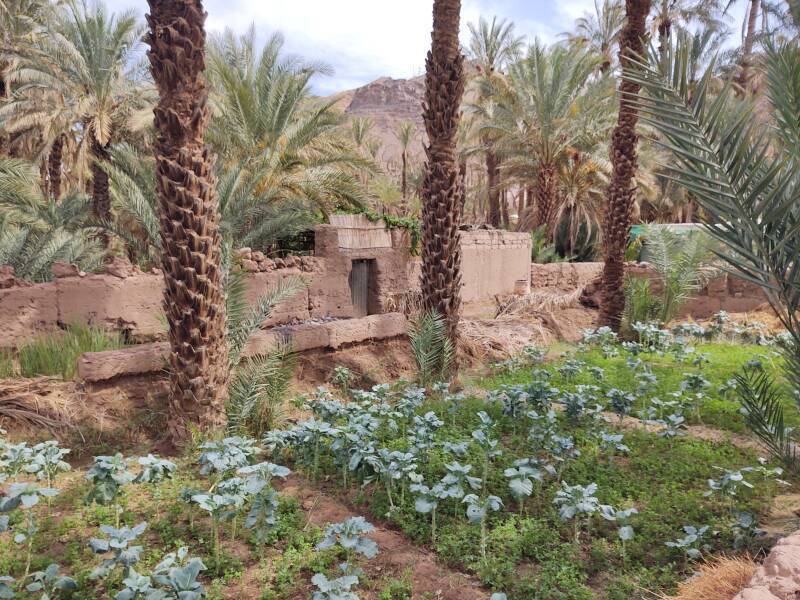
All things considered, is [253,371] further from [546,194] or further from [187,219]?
[546,194]

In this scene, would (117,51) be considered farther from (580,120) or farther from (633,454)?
(633,454)

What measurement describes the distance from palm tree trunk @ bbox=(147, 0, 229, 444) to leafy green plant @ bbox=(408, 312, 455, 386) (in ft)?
10.1

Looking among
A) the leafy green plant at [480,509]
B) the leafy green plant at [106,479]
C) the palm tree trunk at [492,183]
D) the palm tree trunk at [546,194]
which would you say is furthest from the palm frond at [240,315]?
the palm tree trunk at [492,183]

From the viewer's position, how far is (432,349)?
8.35 m

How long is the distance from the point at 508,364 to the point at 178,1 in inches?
251

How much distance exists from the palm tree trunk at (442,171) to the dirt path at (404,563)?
4.64 m

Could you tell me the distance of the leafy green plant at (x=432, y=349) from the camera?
322 inches

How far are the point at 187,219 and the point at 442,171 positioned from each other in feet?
13.4

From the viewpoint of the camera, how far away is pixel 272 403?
6.25m

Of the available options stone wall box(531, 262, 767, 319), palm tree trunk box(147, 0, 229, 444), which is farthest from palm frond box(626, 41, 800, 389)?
stone wall box(531, 262, 767, 319)

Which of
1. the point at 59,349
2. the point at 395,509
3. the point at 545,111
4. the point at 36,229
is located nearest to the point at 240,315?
the point at 59,349

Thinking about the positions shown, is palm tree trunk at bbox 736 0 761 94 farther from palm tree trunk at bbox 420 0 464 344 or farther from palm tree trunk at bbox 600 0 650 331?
palm tree trunk at bbox 420 0 464 344

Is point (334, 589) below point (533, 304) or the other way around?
below

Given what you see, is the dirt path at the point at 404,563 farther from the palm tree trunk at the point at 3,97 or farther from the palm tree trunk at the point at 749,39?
the palm tree trunk at the point at 749,39
